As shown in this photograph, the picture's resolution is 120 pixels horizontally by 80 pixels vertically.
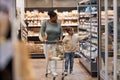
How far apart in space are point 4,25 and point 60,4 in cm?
1320

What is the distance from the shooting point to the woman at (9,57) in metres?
0.96

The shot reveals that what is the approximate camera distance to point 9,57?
38.4 inches

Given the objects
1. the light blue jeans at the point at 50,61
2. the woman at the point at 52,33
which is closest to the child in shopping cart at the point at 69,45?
the woman at the point at 52,33

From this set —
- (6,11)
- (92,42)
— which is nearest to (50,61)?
(92,42)

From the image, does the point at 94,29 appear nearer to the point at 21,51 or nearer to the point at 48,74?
the point at 48,74

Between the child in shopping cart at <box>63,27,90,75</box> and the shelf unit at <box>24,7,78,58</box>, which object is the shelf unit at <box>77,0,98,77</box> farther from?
the shelf unit at <box>24,7,78,58</box>

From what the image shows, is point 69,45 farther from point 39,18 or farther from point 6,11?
point 6,11

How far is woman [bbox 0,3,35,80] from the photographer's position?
3.14ft

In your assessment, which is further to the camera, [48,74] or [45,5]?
[45,5]

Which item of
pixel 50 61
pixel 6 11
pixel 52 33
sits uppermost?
pixel 6 11

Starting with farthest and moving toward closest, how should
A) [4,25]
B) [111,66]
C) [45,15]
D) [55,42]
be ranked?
1. [45,15]
2. [55,42]
3. [111,66]
4. [4,25]

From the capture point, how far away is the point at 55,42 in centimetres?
732

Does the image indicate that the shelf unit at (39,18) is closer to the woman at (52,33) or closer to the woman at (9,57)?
the woman at (52,33)

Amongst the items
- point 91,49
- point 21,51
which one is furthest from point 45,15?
point 21,51
